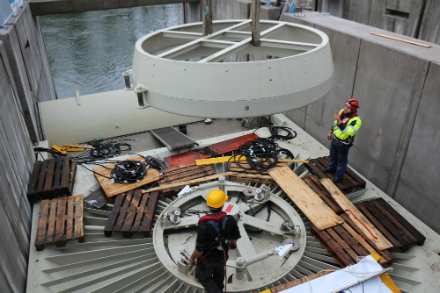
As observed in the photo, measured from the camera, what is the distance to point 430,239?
560cm

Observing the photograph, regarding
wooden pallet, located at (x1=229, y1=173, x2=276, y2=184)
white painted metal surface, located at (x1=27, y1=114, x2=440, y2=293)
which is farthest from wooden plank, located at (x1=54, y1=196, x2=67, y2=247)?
wooden pallet, located at (x1=229, y1=173, x2=276, y2=184)

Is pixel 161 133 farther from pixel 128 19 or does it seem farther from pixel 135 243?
pixel 128 19

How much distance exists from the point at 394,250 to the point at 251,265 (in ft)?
7.73

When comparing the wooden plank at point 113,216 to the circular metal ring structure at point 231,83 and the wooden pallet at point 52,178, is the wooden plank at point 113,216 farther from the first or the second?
the circular metal ring structure at point 231,83

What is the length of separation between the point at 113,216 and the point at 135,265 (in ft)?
3.66

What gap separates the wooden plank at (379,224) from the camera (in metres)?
5.32

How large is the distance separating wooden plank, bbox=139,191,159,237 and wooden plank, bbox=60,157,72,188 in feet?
5.27

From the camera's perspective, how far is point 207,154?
316 inches

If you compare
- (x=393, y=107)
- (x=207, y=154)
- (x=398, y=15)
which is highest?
(x=398, y=15)

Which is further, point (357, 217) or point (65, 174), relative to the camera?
point (65, 174)

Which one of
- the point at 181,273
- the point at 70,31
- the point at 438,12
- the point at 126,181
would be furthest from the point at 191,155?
the point at 70,31

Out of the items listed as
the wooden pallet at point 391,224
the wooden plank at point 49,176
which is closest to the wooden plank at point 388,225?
the wooden pallet at point 391,224

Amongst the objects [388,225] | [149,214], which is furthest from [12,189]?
[388,225]

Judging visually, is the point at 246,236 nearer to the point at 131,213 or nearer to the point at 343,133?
the point at 131,213
